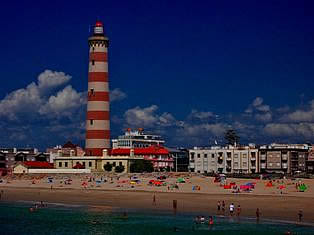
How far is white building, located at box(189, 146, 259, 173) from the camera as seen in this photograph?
334ft

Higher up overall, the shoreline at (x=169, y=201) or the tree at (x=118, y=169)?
the tree at (x=118, y=169)

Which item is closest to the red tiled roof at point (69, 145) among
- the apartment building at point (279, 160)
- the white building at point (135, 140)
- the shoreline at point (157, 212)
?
the white building at point (135, 140)

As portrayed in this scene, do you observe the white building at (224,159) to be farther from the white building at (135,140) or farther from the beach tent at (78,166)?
the beach tent at (78,166)

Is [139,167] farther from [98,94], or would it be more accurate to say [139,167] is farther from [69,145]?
→ [69,145]

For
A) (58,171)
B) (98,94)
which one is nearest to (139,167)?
(58,171)

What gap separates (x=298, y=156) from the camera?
10325 cm

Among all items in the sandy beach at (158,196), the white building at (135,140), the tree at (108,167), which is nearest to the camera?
the sandy beach at (158,196)

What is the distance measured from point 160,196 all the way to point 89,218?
1333 cm

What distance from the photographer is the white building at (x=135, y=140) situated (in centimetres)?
12194

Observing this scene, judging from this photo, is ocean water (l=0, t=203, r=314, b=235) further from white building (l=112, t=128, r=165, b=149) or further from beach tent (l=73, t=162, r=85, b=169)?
white building (l=112, t=128, r=165, b=149)

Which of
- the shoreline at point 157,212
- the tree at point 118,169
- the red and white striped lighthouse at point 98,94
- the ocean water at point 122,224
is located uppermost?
the red and white striped lighthouse at point 98,94

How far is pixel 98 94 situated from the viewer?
7675 centimetres

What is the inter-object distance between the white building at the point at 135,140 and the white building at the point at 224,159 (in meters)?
16.4

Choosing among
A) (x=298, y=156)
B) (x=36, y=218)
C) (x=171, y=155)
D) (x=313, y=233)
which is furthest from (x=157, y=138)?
(x=313, y=233)
